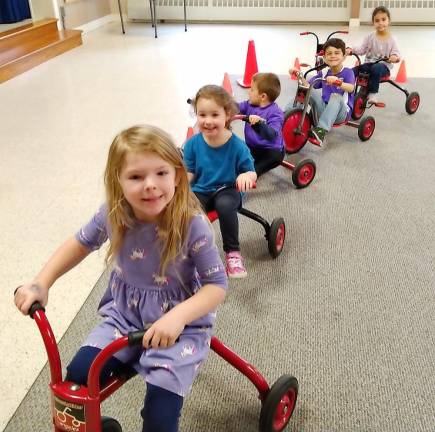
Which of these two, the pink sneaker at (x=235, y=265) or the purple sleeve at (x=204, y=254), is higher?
the purple sleeve at (x=204, y=254)

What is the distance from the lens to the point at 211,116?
1580mm

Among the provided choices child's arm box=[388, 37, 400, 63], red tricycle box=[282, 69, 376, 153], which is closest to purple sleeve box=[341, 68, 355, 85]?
red tricycle box=[282, 69, 376, 153]

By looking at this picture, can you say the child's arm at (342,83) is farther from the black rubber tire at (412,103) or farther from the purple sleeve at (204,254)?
the purple sleeve at (204,254)

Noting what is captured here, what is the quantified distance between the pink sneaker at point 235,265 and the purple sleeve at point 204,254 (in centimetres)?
69

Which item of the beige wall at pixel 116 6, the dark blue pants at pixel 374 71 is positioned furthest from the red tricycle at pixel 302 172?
the beige wall at pixel 116 6

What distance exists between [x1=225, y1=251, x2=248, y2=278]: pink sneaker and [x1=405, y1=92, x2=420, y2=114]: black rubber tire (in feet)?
6.94

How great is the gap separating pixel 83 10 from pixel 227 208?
5206 millimetres

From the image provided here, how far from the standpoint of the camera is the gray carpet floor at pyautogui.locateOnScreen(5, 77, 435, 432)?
1.21m

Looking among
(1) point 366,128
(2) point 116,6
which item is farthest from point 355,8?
(1) point 366,128

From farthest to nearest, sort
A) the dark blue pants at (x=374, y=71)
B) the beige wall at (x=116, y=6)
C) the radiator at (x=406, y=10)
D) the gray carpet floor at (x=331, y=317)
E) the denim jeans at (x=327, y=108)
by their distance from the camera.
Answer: the beige wall at (x=116, y=6), the radiator at (x=406, y=10), the dark blue pants at (x=374, y=71), the denim jeans at (x=327, y=108), the gray carpet floor at (x=331, y=317)

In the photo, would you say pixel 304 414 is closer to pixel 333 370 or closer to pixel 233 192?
pixel 333 370

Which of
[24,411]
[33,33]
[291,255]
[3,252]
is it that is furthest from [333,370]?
[33,33]

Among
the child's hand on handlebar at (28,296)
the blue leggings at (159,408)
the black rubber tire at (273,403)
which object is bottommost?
the black rubber tire at (273,403)

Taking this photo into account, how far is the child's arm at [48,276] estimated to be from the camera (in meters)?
0.91
